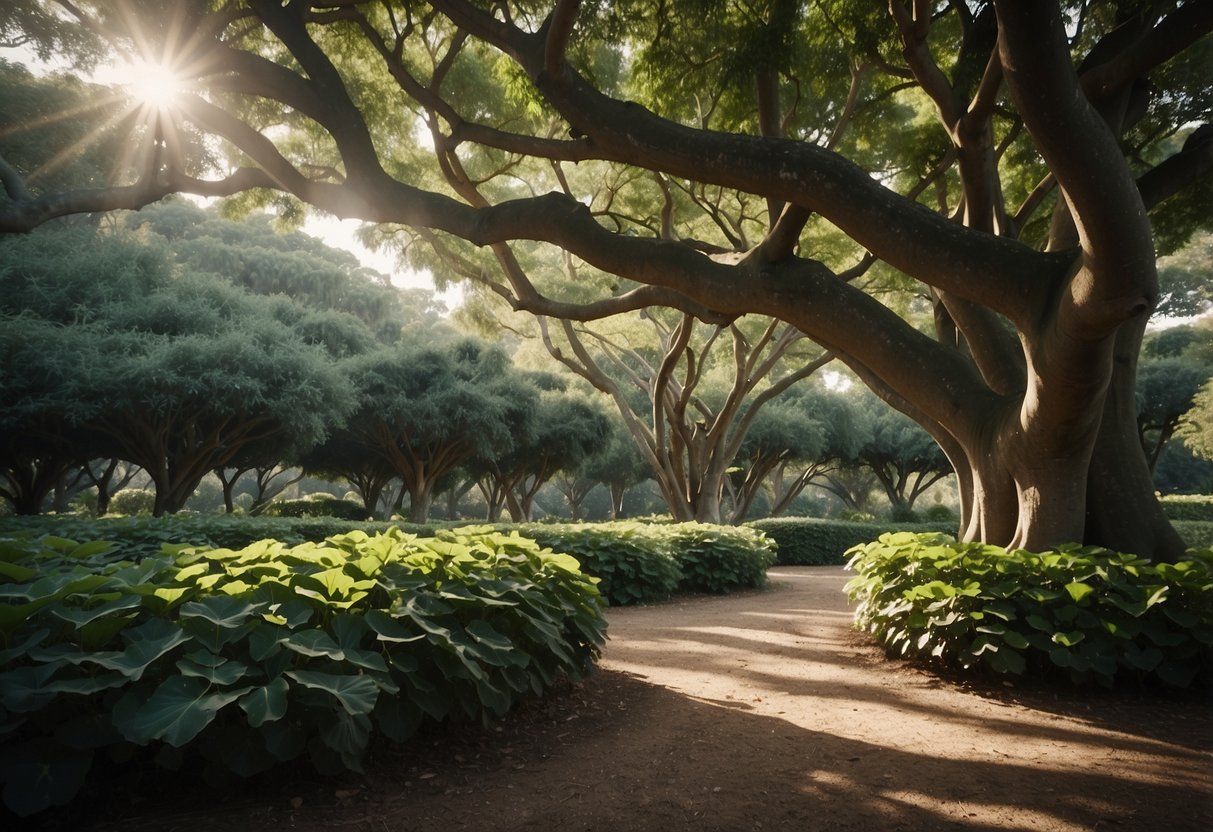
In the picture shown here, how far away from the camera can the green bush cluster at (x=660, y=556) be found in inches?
395

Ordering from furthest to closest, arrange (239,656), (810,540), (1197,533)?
1. (810,540)
2. (1197,533)
3. (239,656)

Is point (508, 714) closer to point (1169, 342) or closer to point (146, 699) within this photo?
point (146, 699)

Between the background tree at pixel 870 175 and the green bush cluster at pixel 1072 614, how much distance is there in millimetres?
666

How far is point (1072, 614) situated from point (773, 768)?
2521 mm

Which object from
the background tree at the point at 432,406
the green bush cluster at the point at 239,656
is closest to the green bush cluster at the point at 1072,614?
the green bush cluster at the point at 239,656

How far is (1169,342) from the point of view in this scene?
32.4m

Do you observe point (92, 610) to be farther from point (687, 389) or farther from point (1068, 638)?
point (687, 389)

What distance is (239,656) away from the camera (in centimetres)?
278

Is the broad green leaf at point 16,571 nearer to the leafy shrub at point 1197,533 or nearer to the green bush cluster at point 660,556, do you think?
the green bush cluster at point 660,556

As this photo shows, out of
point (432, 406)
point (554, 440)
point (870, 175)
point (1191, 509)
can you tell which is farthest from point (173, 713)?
point (1191, 509)

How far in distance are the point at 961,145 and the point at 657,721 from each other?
5751mm

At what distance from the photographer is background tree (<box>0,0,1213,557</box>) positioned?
411 centimetres

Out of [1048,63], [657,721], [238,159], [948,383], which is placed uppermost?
[238,159]

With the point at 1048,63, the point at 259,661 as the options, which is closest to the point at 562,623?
the point at 259,661
